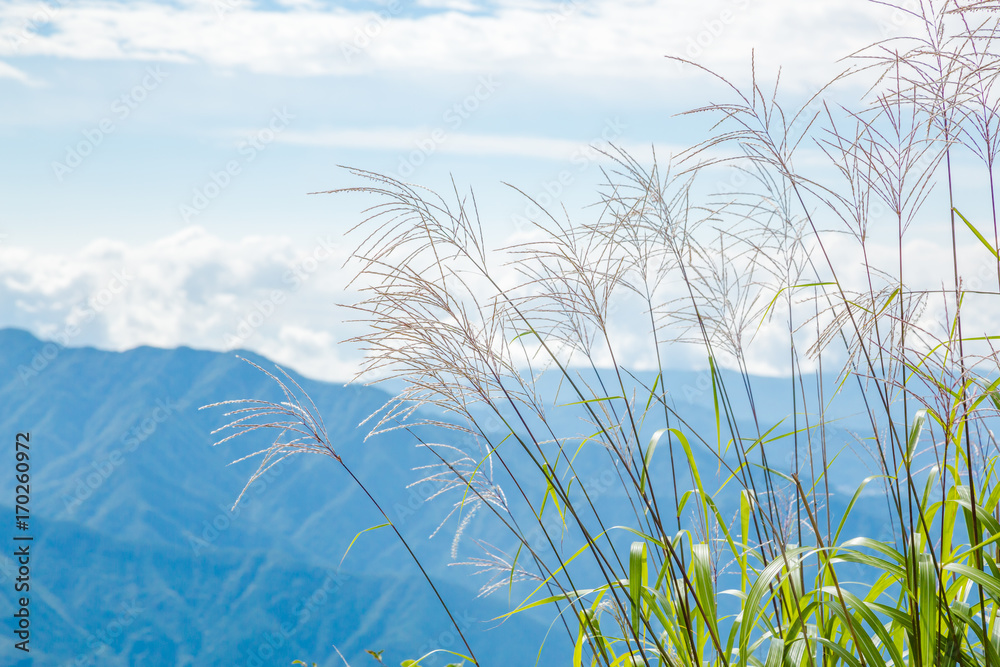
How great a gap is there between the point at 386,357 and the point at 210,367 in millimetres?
107072

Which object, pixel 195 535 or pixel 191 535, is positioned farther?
pixel 195 535

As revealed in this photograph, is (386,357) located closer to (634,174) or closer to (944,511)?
(634,174)

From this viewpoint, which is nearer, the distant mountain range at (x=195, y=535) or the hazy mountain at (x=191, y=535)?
the distant mountain range at (x=195, y=535)

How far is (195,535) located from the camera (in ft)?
258

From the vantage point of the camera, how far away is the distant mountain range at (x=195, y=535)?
61.4 meters

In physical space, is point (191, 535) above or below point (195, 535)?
above

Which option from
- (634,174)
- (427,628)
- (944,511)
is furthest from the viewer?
(427,628)

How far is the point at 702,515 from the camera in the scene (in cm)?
119

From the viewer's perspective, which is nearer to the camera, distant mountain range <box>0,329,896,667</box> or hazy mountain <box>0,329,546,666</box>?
distant mountain range <box>0,329,896,667</box>

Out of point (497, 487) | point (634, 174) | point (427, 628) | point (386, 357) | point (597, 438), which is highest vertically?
point (634, 174)

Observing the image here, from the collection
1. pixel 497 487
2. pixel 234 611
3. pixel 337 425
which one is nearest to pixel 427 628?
pixel 234 611

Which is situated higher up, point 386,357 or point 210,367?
point 386,357

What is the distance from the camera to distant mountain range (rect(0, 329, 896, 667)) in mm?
61438

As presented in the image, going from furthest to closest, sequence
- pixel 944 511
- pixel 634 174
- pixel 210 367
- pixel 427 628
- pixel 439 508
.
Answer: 1. pixel 210 367
2. pixel 439 508
3. pixel 427 628
4. pixel 634 174
5. pixel 944 511
